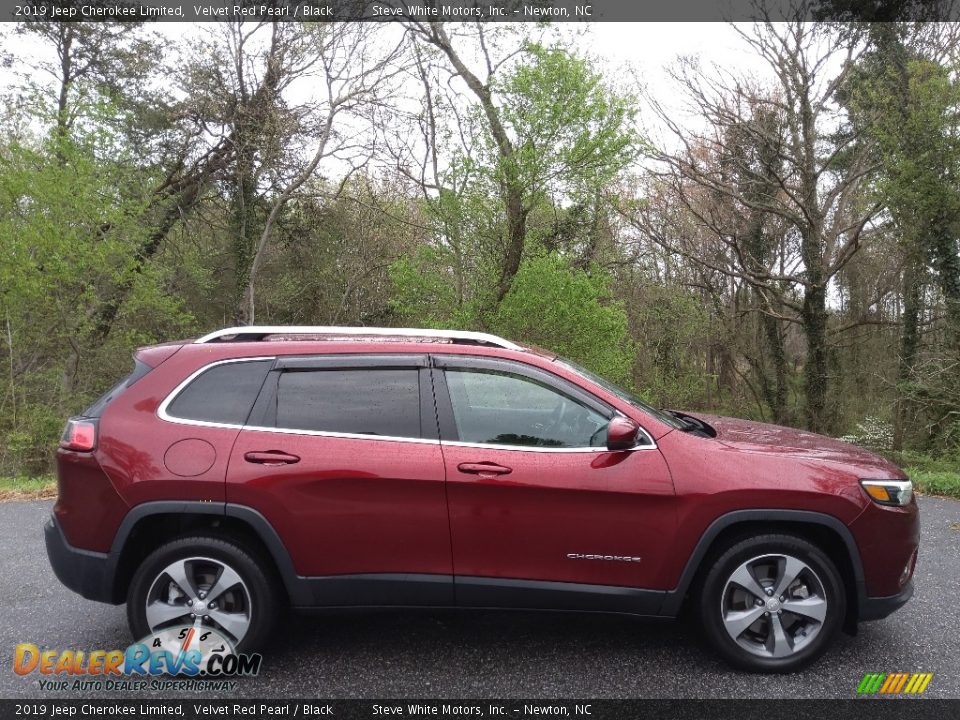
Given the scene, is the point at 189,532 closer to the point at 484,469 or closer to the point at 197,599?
the point at 197,599

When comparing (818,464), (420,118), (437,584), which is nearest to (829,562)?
(818,464)

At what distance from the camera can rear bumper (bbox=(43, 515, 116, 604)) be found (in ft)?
10.5

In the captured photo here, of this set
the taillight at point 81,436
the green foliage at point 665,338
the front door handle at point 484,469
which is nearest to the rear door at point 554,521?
the front door handle at point 484,469

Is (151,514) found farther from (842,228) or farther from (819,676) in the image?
(842,228)

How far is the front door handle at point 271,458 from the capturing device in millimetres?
3174

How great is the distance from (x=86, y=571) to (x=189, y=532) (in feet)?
1.72

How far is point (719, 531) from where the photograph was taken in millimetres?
3111

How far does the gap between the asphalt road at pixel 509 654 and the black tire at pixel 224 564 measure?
0.24 m

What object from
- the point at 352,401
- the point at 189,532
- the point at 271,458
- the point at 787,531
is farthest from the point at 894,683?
the point at 189,532

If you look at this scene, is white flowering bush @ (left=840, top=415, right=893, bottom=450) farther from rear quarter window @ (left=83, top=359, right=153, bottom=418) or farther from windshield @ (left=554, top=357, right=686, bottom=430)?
rear quarter window @ (left=83, top=359, right=153, bottom=418)

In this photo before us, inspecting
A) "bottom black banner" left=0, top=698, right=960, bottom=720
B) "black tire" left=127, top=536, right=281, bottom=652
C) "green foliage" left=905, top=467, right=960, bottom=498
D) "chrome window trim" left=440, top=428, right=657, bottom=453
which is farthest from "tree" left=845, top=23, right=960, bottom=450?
"black tire" left=127, top=536, right=281, bottom=652

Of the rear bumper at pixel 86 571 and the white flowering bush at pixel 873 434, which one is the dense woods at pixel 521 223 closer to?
the white flowering bush at pixel 873 434

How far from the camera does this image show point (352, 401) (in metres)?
3.34

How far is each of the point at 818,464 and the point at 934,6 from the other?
17.8 m
